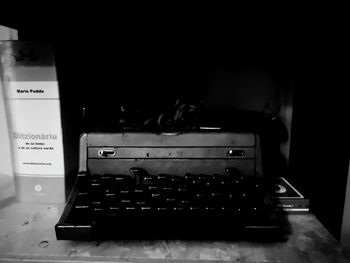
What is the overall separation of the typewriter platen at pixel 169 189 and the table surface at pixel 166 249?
21 millimetres

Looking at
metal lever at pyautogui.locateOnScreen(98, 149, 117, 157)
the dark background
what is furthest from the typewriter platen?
the dark background

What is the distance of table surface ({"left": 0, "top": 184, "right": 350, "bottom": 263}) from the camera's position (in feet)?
1.53

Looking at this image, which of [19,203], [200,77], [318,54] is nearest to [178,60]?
[200,77]

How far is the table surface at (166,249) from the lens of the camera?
466mm

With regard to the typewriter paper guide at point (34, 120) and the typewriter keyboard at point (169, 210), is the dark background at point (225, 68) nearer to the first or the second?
the typewriter paper guide at point (34, 120)

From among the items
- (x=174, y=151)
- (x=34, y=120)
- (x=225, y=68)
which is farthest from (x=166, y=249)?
(x=225, y=68)

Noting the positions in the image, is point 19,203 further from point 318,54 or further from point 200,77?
point 318,54

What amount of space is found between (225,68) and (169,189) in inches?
21.3

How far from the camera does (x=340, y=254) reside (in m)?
0.47

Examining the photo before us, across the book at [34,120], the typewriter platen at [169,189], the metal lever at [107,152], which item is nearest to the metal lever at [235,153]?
the typewriter platen at [169,189]

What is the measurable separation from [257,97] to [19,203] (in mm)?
784

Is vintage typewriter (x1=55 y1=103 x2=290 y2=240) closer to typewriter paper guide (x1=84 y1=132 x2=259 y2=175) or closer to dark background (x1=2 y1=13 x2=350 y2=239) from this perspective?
typewriter paper guide (x1=84 y1=132 x2=259 y2=175)

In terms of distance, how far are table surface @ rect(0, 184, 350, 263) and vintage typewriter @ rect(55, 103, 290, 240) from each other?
0.02 m

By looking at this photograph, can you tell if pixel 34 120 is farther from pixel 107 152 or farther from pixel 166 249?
pixel 166 249
